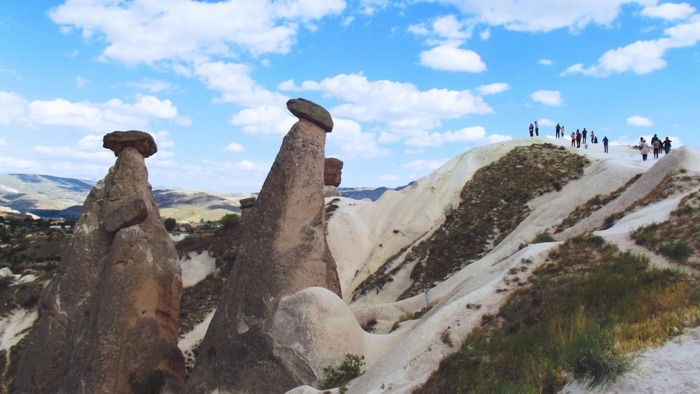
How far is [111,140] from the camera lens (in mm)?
18891

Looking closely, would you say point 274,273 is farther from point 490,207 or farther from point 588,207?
point 490,207

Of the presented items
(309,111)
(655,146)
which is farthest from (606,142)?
(309,111)

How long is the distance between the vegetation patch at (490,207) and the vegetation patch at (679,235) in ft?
41.0

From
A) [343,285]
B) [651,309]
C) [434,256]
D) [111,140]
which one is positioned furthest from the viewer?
[343,285]

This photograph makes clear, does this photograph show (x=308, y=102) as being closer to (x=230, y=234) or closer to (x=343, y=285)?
(x=343, y=285)

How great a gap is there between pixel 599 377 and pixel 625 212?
13.5m

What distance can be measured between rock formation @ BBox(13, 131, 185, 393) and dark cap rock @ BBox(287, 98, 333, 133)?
222 inches

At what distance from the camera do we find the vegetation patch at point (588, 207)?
74.4 feet

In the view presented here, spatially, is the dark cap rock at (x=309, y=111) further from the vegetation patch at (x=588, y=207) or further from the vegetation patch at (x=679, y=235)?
the vegetation patch at (x=588, y=207)

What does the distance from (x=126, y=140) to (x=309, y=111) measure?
6422mm

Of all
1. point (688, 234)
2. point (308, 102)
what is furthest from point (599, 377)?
point (308, 102)

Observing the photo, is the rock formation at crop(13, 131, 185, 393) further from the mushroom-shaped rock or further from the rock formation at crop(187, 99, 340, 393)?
the mushroom-shaped rock

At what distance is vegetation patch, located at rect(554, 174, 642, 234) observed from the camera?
74.4 feet

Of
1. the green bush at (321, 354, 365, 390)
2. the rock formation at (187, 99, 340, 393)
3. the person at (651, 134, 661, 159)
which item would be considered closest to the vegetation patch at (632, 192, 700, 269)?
the green bush at (321, 354, 365, 390)
